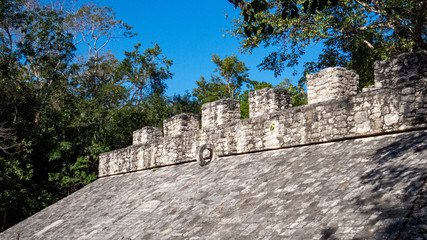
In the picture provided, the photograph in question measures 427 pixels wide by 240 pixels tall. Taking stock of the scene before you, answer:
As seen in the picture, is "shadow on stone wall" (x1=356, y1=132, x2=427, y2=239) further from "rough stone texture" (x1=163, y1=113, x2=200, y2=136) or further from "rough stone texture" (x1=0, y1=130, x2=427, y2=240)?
"rough stone texture" (x1=163, y1=113, x2=200, y2=136)

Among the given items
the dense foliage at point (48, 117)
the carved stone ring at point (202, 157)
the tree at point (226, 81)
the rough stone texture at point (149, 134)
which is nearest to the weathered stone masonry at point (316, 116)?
the carved stone ring at point (202, 157)

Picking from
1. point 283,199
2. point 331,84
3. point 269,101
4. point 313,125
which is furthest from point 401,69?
point 269,101

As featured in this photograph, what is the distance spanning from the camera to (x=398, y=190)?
4387 mm

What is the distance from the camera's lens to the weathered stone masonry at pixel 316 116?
238 inches

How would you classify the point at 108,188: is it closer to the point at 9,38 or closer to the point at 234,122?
the point at 234,122

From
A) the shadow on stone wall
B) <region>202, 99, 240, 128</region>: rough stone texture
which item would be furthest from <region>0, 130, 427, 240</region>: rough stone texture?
<region>202, 99, 240, 128</region>: rough stone texture

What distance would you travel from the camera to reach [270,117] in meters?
8.28

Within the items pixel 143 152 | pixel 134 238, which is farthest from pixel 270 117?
pixel 143 152

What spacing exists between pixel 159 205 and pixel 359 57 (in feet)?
38.5

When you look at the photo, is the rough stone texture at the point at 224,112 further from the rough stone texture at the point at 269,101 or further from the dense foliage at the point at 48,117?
the dense foliage at the point at 48,117

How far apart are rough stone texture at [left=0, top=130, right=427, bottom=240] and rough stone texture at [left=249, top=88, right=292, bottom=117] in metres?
0.92

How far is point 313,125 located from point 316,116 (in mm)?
174

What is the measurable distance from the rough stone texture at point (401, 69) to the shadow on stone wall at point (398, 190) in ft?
3.17

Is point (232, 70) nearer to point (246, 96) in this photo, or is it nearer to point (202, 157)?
point (246, 96)
